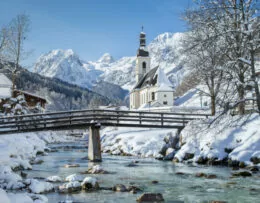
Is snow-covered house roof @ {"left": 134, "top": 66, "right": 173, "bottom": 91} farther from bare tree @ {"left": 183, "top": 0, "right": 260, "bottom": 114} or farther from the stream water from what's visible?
bare tree @ {"left": 183, "top": 0, "right": 260, "bottom": 114}

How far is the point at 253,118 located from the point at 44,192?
57.6 feet

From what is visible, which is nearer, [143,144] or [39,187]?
[39,187]

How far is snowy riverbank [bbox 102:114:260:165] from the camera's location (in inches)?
816

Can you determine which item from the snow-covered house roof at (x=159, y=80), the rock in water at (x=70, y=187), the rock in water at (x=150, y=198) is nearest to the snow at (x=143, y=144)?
the rock in water at (x=70, y=187)

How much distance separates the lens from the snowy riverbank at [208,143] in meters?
20.7

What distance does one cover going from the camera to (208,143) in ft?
78.8

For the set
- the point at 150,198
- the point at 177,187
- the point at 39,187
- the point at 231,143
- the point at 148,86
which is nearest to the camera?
the point at 150,198

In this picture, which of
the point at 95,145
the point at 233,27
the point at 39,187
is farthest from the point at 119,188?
the point at 95,145

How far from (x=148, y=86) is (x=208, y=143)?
57.2 m

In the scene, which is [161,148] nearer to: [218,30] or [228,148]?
[228,148]

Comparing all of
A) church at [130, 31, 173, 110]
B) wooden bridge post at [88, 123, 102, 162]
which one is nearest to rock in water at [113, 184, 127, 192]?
wooden bridge post at [88, 123, 102, 162]

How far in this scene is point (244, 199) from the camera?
1159 cm

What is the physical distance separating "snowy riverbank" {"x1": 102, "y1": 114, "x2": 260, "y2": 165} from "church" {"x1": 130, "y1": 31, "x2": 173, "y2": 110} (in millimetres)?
36277

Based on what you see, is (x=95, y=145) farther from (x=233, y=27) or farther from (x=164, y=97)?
(x=164, y=97)
